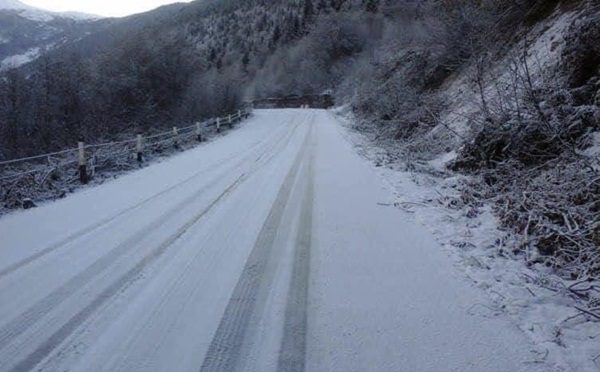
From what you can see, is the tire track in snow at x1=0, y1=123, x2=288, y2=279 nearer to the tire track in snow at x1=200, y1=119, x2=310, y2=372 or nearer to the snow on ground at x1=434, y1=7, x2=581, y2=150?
the tire track in snow at x1=200, y1=119, x2=310, y2=372

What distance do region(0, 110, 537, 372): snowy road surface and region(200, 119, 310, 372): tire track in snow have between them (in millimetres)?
15

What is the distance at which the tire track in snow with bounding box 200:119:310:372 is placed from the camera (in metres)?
3.46

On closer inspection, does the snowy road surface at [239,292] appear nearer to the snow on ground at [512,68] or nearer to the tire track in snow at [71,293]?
the tire track in snow at [71,293]

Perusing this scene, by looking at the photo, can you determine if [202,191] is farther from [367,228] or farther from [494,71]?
[494,71]

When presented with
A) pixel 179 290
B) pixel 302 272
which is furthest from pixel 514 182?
pixel 179 290

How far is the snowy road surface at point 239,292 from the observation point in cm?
354

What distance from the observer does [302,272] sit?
5152 mm

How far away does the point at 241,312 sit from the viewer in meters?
4.21

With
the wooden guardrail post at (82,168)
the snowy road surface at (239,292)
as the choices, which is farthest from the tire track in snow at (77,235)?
the wooden guardrail post at (82,168)

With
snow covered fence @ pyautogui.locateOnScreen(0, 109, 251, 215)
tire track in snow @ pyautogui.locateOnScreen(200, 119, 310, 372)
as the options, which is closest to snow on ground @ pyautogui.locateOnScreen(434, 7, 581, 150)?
tire track in snow @ pyautogui.locateOnScreen(200, 119, 310, 372)

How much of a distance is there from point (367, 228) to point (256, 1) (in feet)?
409

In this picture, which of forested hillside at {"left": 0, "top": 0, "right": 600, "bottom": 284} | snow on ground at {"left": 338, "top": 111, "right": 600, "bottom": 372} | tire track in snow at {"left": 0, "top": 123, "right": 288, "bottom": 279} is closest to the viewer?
snow on ground at {"left": 338, "top": 111, "right": 600, "bottom": 372}

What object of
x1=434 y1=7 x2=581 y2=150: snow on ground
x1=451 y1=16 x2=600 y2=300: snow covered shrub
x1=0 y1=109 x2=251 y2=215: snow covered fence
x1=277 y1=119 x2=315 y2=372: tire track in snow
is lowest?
x1=0 y1=109 x2=251 y2=215: snow covered fence

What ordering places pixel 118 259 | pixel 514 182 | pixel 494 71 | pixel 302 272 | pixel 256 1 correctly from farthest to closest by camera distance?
pixel 256 1 → pixel 494 71 → pixel 514 182 → pixel 118 259 → pixel 302 272
